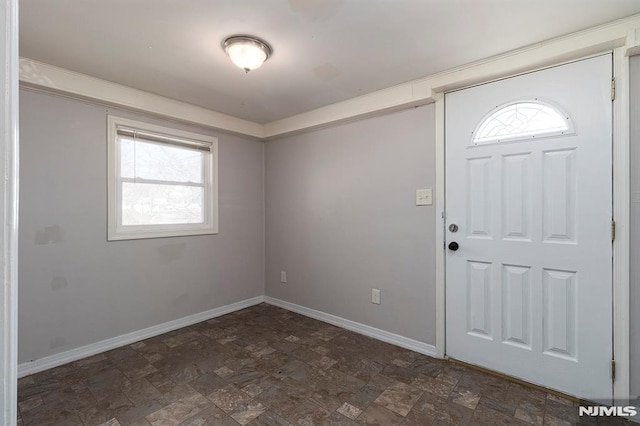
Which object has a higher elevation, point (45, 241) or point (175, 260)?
point (45, 241)

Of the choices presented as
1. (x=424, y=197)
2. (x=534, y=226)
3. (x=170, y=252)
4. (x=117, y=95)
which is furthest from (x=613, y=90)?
(x=170, y=252)

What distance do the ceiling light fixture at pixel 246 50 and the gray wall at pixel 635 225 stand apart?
2.25m

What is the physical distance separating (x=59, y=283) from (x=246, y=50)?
92.1 inches

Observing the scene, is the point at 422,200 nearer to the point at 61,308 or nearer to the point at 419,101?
the point at 419,101

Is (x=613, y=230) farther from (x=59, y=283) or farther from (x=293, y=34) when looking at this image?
(x=59, y=283)

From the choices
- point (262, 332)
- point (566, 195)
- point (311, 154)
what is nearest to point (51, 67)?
point (311, 154)

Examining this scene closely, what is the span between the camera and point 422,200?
262cm

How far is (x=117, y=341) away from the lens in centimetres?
272

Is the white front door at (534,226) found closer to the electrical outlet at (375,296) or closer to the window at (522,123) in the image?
the window at (522,123)

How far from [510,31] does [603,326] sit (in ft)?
6.27

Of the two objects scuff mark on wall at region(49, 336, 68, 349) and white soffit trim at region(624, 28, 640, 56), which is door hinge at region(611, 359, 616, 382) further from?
scuff mark on wall at region(49, 336, 68, 349)

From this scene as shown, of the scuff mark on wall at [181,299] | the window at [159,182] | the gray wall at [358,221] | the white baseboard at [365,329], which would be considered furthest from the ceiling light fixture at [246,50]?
the white baseboard at [365,329]

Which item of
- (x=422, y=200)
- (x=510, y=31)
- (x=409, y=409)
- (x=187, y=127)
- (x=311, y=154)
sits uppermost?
(x=510, y=31)

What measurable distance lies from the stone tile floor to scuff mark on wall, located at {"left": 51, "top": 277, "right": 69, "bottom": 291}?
62 cm
